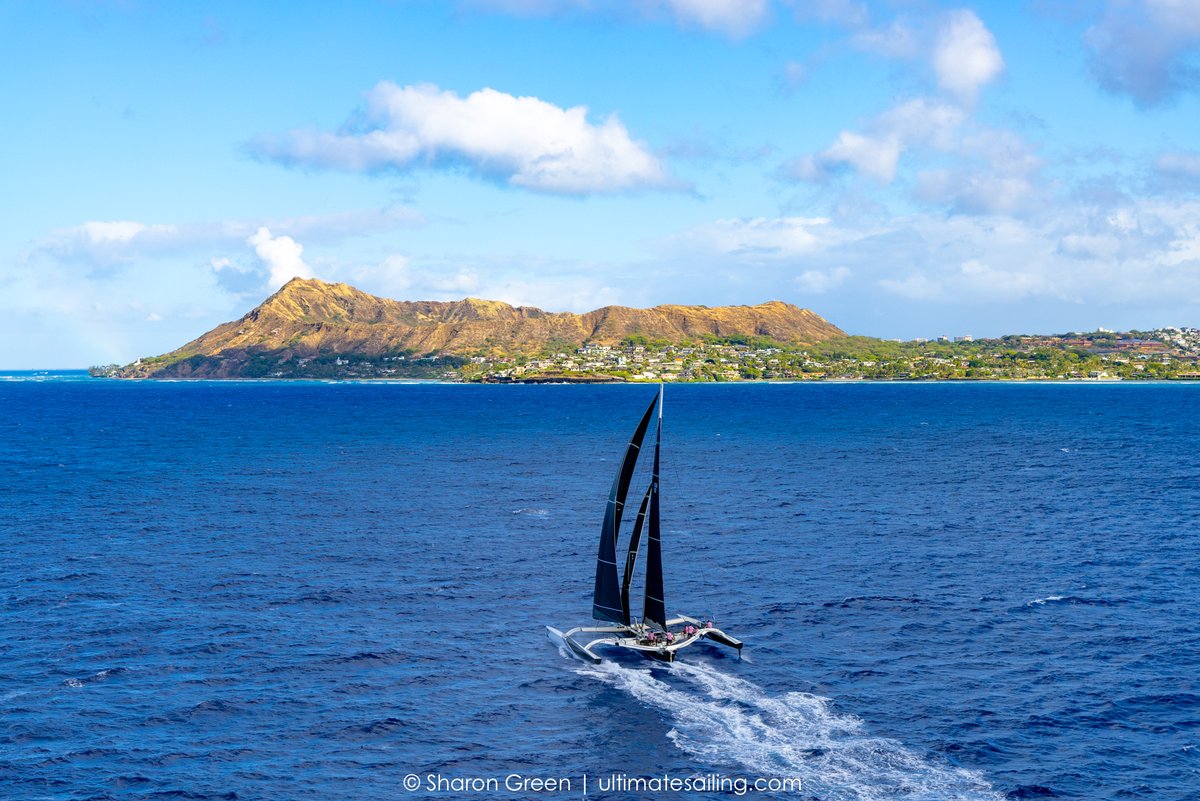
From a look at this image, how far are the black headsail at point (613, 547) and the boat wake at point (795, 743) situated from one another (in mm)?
6016

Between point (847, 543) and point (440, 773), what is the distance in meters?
55.1

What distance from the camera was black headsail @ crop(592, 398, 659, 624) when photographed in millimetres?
58562

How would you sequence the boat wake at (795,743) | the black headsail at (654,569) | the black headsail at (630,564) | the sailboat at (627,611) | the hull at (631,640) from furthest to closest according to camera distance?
1. the black headsail at (630,564)
2. the black headsail at (654,569)
3. the hull at (631,640)
4. the sailboat at (627,611)
5. the boat wake at (795,743)

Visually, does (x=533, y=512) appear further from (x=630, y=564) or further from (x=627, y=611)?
(x=627, y=611)

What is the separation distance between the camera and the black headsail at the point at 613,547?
2306 inches

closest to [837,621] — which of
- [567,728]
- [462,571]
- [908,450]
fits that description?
[567,728]

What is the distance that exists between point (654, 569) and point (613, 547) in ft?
9.59

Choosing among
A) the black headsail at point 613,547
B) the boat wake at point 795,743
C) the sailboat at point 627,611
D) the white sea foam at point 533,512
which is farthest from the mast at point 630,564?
the white sea foam at point 533,512

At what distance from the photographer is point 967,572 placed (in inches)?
3120

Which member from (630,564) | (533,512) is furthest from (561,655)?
(533,512)

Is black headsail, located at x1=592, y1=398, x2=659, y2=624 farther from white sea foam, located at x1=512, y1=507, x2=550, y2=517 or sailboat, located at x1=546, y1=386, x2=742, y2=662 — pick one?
white sea foam, located at x1=512, y1=507, x2=550, y2=517

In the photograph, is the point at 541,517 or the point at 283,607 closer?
the point at 283,607

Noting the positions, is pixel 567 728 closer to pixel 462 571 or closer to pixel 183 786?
pixel 183 786

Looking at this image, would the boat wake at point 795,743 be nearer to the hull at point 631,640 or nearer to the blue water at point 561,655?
the blue water at point 561,655
